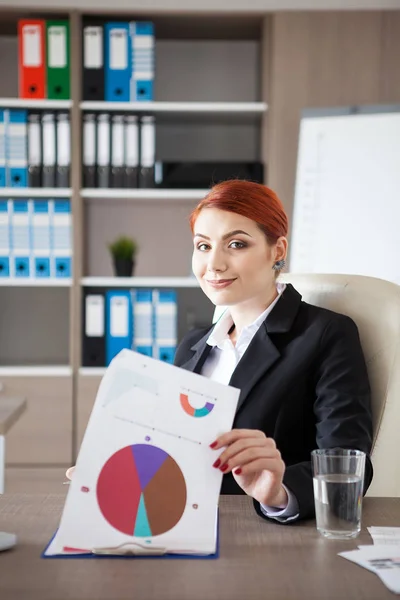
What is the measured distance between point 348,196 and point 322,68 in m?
0.66

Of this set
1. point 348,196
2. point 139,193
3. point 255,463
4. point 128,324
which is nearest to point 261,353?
point 255,463

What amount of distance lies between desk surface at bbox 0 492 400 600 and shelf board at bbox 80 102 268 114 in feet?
9.24

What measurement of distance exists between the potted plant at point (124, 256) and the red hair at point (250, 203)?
2.18m

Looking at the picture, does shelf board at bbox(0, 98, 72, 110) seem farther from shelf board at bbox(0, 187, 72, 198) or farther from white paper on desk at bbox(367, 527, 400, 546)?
white paper on desk at bbox(367, 527, 400, 546)

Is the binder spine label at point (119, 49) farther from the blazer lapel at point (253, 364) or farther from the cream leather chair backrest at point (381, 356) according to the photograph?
the blazer lapel at point (253, 364)

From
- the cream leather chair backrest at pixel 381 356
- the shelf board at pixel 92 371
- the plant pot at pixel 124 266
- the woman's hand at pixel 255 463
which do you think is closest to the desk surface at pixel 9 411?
the cream leather chair backrest at pixel 381 356

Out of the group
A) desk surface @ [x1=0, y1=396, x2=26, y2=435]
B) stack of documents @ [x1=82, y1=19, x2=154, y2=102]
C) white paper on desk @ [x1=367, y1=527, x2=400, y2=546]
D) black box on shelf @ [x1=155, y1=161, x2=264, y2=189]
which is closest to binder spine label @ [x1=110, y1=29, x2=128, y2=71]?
stack of documents @ [x1=82, y1=19, x2=154, y2=102]

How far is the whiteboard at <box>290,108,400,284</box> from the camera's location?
3.43m

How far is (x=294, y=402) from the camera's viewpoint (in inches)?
61.1

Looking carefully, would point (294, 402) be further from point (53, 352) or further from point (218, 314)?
point (53, 352)

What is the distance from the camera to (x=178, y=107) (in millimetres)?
3787

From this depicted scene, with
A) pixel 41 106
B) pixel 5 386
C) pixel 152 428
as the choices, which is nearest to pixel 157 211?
pixel 41 106

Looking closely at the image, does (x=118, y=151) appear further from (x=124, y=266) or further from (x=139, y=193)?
(x=124, y=266)

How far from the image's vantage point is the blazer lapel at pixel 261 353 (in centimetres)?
158
